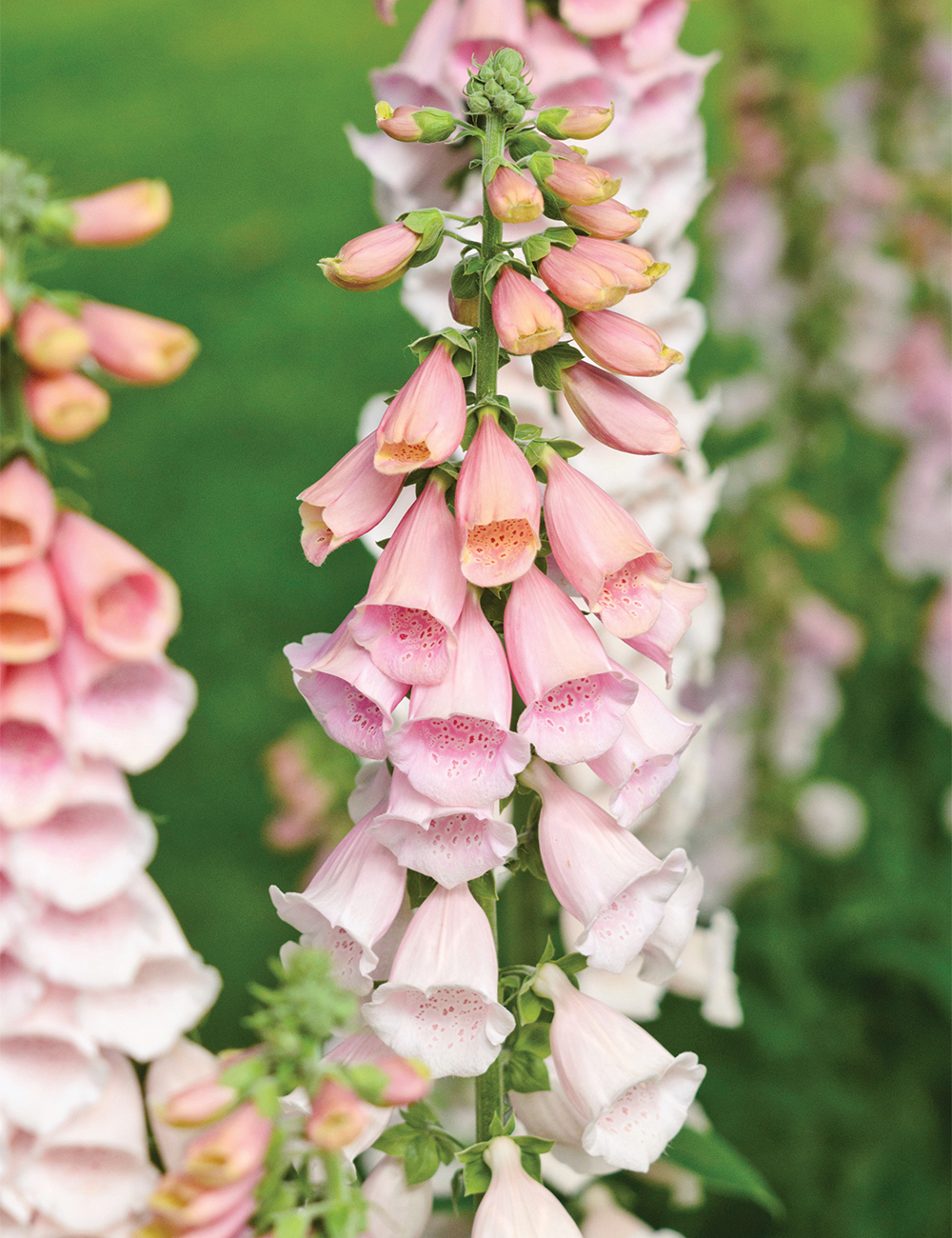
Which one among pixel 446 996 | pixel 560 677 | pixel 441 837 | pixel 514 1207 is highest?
pixel 560 677

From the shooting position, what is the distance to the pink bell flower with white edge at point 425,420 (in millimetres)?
927

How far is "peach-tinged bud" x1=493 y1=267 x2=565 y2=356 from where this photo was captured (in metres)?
0.91

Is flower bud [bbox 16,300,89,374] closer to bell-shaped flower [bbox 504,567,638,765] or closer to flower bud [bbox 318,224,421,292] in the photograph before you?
flower bud [bbox 318,224,421,292]

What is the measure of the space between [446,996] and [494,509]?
37 centimetres

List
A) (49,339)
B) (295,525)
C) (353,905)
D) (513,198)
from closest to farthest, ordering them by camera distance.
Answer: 1. (49,339)
2. (513,198)
3. (353,905)
4. (295,525)

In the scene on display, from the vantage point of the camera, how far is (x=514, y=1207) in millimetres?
999

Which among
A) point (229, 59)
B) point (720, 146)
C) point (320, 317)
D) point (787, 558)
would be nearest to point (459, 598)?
point (787, 558)

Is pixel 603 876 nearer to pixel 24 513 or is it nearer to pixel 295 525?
pixel 24 513

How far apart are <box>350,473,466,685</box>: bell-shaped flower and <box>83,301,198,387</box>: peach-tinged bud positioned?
226mm

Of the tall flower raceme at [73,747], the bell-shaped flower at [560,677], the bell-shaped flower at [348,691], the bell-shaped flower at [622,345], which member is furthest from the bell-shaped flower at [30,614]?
the bell-shaped flower at [622,345]

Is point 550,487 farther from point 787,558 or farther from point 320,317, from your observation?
point 320,317

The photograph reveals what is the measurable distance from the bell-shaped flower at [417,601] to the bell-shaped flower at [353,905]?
5.3 inches

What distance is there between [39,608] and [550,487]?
397 mm

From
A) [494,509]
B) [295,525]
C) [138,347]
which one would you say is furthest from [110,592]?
[295,525]
